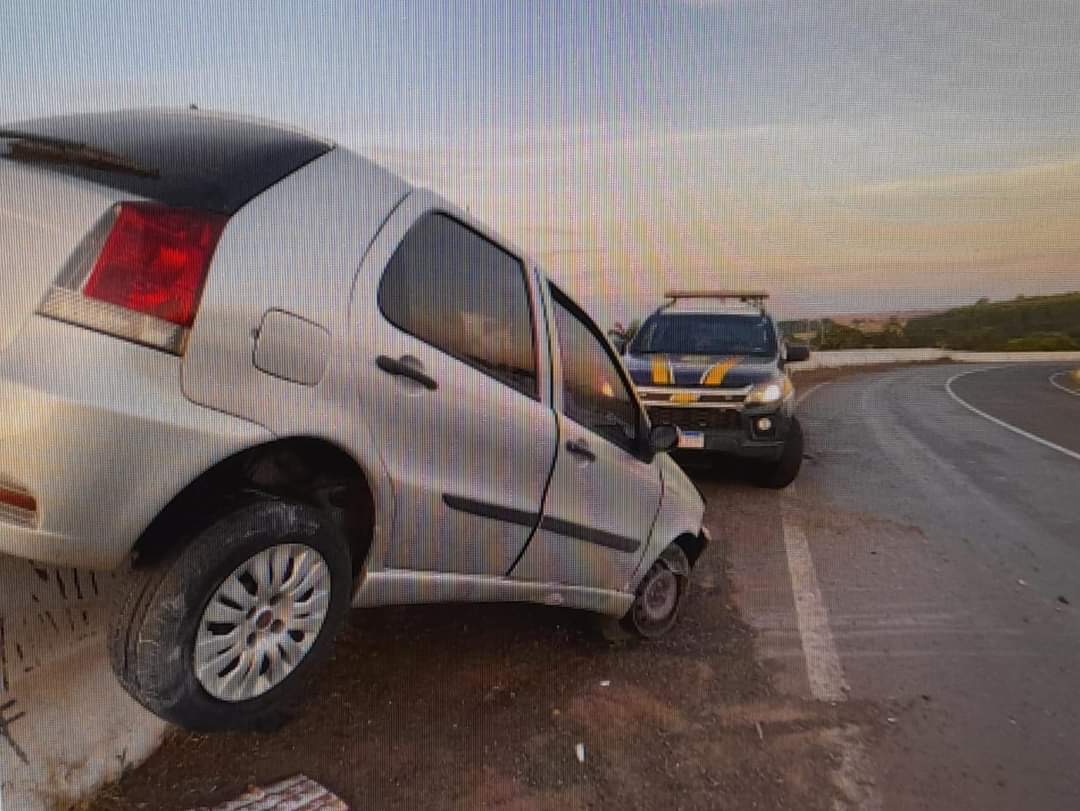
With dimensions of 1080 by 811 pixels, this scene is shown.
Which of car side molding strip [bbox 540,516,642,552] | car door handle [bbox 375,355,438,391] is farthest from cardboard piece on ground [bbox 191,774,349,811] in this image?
car door handle [bbox 375,355,438,391]

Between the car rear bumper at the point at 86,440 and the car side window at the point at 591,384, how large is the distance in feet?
4.90

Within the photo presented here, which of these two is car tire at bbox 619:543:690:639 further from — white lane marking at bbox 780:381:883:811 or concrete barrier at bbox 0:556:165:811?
concrete barrier at bbox 0:556:165:811

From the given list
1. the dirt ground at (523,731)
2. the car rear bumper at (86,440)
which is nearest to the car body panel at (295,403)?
the car rear bumper at (86,440)

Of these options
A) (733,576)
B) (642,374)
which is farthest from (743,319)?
(733,576)

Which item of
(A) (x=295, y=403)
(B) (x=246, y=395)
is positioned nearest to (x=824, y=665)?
(A) (x=295, y=403)

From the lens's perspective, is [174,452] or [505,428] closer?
[174,452]

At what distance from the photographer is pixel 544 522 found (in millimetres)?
2852

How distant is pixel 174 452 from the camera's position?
177 cm

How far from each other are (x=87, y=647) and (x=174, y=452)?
80cm

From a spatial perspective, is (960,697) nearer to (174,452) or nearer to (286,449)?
(286,449)

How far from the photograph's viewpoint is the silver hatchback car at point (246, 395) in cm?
171

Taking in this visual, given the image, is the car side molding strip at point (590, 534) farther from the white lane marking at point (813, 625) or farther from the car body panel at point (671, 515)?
the white lane marking at point (813, 625)

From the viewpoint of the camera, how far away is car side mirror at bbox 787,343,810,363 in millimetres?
8508

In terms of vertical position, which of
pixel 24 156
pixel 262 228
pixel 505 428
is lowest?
pixel 505 428
